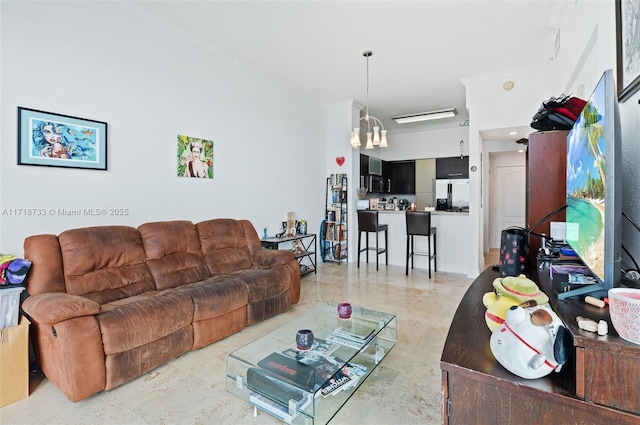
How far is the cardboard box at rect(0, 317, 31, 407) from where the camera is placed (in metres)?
1.78

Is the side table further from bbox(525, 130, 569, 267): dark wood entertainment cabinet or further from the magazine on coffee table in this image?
bbox(525, 130, 569, 267): dark wood entertainment cabinet

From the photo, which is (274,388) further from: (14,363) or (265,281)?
(14,363)

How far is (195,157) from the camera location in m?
3.49

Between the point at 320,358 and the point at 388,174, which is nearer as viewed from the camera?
the point at 320,358

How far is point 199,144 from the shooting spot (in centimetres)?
354

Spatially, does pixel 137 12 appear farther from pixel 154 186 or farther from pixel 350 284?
pixel 350 284

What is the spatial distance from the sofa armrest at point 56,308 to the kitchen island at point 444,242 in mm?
4478

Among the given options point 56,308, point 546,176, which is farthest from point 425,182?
point 56,308

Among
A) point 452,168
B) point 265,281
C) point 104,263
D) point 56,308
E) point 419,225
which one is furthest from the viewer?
point 452,168

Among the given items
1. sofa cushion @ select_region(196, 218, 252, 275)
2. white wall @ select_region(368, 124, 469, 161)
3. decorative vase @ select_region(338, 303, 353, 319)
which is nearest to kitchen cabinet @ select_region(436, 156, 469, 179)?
white wall @ select_region(368, 124, 469, 161)

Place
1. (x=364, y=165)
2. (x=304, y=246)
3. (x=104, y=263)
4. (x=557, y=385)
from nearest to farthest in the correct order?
(x=557, y=385) < (x=104, y=263) < (x=304, y=246) < (x=364, y=165)

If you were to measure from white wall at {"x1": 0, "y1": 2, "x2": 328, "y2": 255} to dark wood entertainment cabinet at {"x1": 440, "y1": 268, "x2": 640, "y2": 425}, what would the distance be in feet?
9.75

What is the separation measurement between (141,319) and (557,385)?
218cm

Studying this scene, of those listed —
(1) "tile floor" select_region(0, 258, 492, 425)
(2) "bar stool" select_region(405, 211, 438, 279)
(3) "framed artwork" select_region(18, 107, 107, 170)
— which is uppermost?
(3) "framed artwork" select_region(18, 107, 107, 170)
